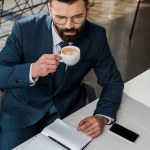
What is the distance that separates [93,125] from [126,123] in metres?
0.17

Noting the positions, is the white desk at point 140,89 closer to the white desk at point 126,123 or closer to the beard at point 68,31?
the white desk at point 126,123

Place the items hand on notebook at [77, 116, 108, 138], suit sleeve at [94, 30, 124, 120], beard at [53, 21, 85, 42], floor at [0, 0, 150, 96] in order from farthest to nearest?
floor at [0, 0, 150, 96], suit sleeve at [94, 30, 124, 120], beard at [53, 21, 85, 42], hand on notebook at [77, 116, 108, 138]

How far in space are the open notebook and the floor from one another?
1685 mm

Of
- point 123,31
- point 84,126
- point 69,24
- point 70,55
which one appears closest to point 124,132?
point 84,126

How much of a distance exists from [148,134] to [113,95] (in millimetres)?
281

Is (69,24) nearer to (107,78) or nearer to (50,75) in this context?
(50,75)

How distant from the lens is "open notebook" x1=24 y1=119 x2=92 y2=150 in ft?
3.90

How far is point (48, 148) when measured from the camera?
1.17m

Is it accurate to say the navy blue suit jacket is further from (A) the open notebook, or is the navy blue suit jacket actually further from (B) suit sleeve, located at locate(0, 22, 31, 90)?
(A) the open notebook

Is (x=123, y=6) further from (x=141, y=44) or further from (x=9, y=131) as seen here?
(x=9, y=131)

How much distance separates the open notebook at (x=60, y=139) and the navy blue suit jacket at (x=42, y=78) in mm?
208

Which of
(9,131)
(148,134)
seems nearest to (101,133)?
(148,134)

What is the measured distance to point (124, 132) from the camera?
1325 mm

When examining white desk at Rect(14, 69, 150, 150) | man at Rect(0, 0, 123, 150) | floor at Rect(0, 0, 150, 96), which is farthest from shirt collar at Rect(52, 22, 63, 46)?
floor at Rect(0, 0, 150, 96)
